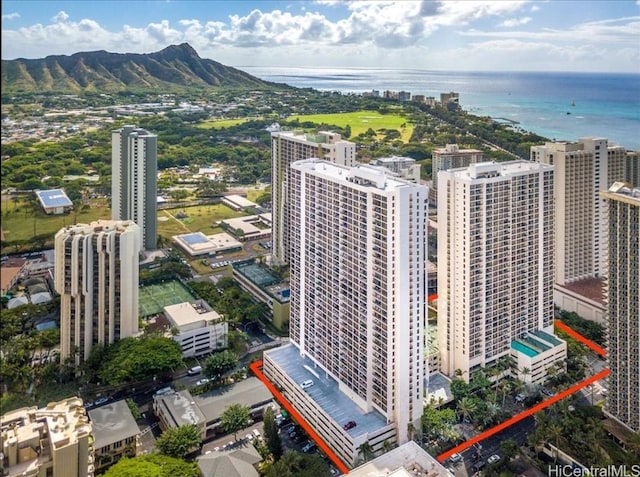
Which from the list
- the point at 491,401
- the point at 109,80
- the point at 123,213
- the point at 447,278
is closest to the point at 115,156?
the point at 123,213

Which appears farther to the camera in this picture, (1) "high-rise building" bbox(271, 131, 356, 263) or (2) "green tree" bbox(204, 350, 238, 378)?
(1) "high-rise building" bbox(271, 131, 356, 263)

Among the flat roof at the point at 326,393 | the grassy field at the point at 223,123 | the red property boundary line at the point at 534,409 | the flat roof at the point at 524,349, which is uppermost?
the grassy field at the point at 223,123

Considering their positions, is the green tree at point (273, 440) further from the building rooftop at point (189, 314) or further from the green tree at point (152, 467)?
the building rooftop at point (189, 314)

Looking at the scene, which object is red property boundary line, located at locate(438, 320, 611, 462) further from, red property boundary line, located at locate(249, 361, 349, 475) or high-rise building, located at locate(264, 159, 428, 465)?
red property boundary line, located at locate(249, 361, 349, 475)

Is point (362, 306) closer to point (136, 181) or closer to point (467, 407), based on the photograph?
point (467, 407)

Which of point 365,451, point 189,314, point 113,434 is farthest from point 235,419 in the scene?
point 189,314

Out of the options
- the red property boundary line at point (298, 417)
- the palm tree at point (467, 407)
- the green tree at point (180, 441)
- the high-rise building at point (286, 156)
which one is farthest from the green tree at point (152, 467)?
the high-rise building at point (286, 156)

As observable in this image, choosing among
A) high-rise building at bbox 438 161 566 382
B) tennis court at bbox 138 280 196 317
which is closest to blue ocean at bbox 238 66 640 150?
high-rise building at bbox 438 161 566 382
